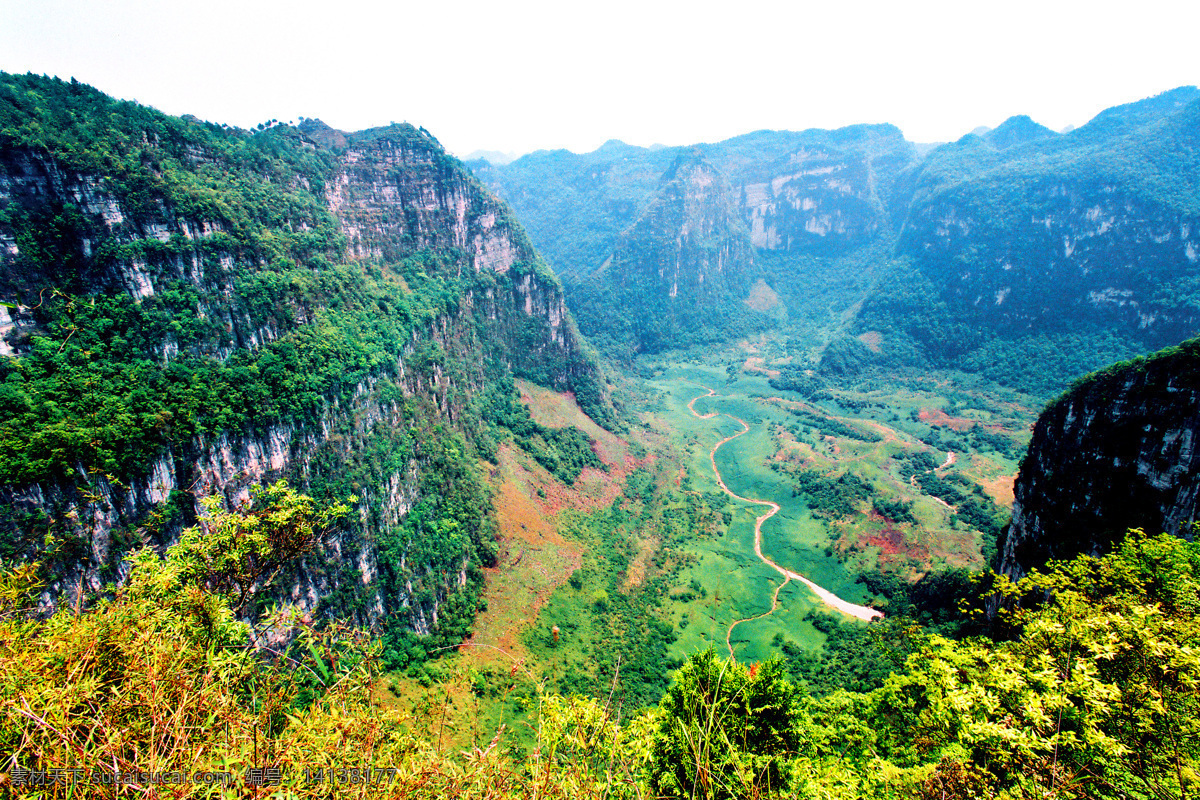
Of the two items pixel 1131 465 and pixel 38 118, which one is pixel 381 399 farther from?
pixel 1131 465

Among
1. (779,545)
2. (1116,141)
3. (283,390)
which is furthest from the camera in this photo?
(1116,141)

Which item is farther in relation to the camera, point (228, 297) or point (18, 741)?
point (228, 297)

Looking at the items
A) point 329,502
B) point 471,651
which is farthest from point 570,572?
point 329,502

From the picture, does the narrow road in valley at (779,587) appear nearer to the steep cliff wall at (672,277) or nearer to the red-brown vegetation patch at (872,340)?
the red-brown vegetation patch at (872,340)

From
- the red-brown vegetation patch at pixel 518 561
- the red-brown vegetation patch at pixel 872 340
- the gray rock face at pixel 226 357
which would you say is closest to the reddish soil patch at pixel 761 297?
the red-brown vegetation patch at pixel 872 340

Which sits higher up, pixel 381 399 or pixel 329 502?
pixel 381 399
